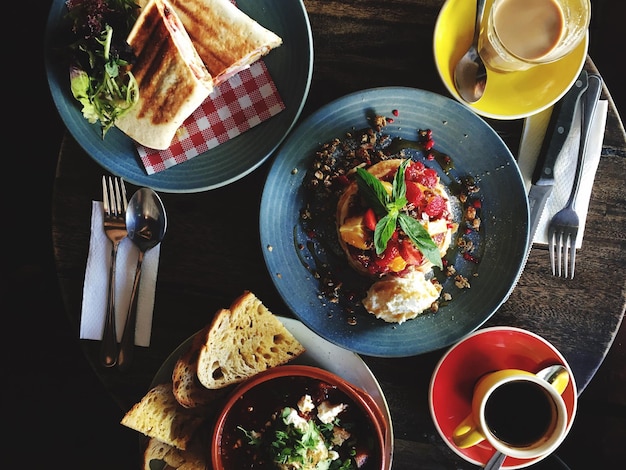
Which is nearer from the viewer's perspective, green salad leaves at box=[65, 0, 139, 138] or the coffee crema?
green salad leaves at box=[65, 0, 139, 138]

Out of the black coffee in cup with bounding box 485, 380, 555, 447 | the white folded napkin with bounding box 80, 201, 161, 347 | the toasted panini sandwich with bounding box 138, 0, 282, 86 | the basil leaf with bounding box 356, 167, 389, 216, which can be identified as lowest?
the black coffee in cup with bounding box 485, 380, 555, 447

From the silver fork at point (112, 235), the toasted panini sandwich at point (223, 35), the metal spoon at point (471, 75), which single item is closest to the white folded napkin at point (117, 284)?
the silver fork at point (112, 235)

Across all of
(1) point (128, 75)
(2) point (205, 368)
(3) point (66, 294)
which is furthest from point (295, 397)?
(1) point (128, 75)

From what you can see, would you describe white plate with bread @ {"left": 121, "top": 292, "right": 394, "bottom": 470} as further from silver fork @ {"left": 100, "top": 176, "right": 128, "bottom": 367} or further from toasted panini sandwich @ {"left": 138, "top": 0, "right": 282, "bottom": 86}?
toasted panini sandwich @ {"left": 138, "top": 0, "right": 282, "bottom": 86}

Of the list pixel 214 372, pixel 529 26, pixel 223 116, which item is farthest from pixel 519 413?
pixel 223 116

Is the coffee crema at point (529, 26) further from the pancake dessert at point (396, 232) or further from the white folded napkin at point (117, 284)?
the white folded napkin at point (117, 284)

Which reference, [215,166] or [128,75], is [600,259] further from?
Result: [128,75]

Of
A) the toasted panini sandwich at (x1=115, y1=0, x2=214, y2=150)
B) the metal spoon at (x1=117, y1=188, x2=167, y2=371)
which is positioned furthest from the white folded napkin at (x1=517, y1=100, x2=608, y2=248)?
A: the metal spoon at (x1=117, y1=188, x2=167, y2=371)

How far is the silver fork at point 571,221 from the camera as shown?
1777 millimetres

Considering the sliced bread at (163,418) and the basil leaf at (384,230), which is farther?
the sliced bread at (163,418)

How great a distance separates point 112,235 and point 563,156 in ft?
4.64

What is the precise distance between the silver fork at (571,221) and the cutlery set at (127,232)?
1.21 metres

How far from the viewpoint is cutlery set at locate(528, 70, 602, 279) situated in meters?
1.78

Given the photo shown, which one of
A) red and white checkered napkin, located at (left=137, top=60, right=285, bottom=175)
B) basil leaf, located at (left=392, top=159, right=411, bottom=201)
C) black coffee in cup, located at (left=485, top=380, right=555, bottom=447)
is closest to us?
basil leaf, located at (left=392, top=159, right=411, bottom=201)
